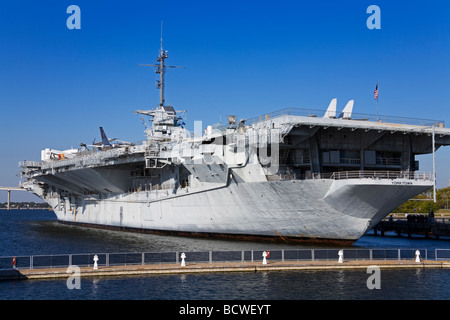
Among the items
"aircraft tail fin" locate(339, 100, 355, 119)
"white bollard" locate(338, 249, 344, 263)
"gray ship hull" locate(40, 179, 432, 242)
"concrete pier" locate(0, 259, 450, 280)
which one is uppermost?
"aircraft tail fin" locate(339, 100, 355, 119)

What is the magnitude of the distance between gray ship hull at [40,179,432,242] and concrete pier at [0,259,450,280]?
4.99 meters

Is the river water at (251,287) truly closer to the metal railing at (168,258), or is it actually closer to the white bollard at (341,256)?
the white bollard at (341,256)

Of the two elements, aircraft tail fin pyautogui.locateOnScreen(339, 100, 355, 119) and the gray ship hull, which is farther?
aircraft tail fin pyautogui.locateOnScreen(339, 100, 355, 119)

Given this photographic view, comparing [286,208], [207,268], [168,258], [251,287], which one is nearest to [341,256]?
[251,287]

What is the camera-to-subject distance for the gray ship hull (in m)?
25.1

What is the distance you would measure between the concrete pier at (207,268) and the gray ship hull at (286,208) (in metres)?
4.99

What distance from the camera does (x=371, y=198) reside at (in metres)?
25.2

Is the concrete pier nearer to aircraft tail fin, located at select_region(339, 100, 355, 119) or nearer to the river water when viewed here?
the river water

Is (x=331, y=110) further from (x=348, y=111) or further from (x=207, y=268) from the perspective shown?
(x=207, y=268)

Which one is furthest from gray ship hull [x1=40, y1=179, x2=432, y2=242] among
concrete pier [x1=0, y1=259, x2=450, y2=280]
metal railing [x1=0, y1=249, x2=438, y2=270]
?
concrete pier [x1=0, y1=259, x2=450, y2=280]

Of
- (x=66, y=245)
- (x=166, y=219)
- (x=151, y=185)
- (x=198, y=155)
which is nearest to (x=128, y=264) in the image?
(x=198, y=155)

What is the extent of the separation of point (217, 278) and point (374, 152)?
569 inches

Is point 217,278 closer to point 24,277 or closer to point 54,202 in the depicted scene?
point 24,277

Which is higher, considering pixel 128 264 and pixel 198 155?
pixel 198 155
